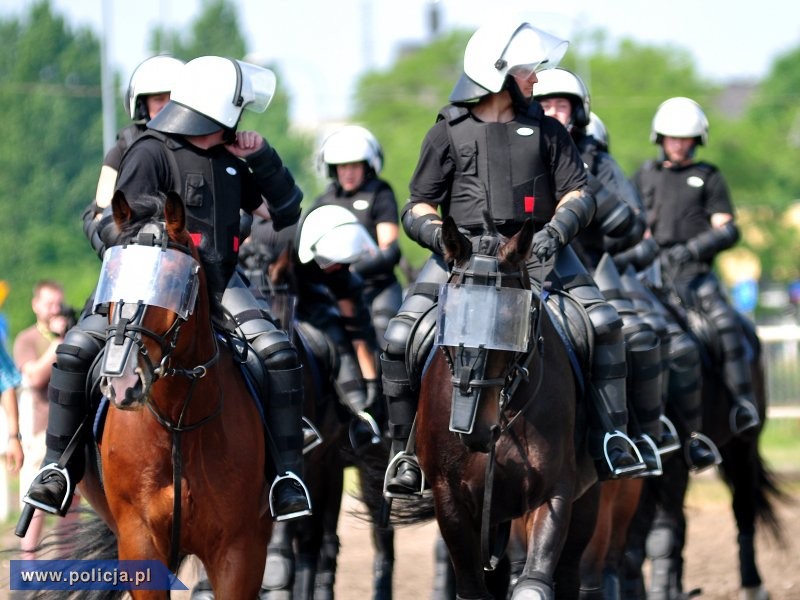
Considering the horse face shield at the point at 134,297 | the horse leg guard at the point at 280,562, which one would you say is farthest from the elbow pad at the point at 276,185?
the horse leg guard at the point at 280,562

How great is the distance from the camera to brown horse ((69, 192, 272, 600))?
279 inches

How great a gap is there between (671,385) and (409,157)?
144ft

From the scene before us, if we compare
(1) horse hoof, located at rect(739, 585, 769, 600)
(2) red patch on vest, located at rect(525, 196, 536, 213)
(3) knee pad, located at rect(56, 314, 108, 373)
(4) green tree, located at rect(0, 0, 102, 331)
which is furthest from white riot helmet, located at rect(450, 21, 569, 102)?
(4) green tree, located at rect(0, 0, 102, 331)

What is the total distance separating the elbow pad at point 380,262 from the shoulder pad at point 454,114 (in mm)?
3178

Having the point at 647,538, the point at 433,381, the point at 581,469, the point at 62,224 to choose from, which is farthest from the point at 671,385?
the point at 62,224

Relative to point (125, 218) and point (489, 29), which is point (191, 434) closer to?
point (125, 218)

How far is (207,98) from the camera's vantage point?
27.0 ft

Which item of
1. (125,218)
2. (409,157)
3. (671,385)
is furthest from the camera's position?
(409,157)

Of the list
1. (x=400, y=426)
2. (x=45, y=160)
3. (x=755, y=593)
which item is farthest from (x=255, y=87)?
(x=45, y=160)

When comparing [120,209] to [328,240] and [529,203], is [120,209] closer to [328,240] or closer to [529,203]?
[529,203]

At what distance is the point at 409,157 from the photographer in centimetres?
5531

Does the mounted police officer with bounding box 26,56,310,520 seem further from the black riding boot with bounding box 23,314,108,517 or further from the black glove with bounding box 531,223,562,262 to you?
the black glove with bounding box 531,223,562,262

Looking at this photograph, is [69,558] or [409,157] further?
[409,157]

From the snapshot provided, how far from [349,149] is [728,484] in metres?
4.36
